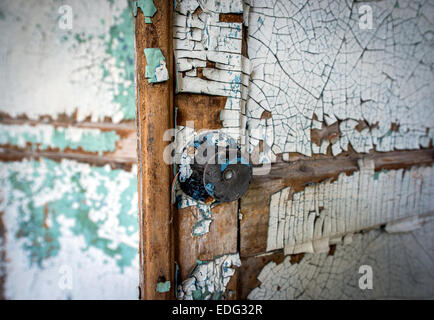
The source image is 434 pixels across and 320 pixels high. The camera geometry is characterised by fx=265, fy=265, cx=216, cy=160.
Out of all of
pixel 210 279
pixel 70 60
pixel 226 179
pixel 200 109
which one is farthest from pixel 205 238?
pixel 70 60

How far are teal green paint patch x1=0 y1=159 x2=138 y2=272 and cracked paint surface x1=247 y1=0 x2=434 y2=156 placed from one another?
524 millimetres

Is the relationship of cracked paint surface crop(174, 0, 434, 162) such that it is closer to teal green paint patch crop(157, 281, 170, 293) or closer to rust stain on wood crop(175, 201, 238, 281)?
rust stain on wood crop(175, 201, 238, 281)

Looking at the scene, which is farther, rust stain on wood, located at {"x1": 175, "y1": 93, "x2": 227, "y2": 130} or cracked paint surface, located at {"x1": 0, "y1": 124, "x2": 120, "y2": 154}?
cracked paint surface, located at {"x1": 0, "y1": 124, "x2": 120, "y2": 154}

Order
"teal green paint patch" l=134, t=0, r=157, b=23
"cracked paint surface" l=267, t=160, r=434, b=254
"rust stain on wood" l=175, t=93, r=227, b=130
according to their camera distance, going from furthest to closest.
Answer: "cracked paint surface" l=267, t=160, r=434, b=254 < "rust stain on wood" l=175, t=93, r=227, b=130 < "teal green paint patch" l=134, t=0, r=157, b=23

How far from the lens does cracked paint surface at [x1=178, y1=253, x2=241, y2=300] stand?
81 centimetres

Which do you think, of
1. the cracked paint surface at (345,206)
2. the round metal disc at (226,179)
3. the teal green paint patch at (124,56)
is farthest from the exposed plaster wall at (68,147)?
the cracked paint surface at (345,206)

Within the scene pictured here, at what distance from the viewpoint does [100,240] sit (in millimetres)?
986

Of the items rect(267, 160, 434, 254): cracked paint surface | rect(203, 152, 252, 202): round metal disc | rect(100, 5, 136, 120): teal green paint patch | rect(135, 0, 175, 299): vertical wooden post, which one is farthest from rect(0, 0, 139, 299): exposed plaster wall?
rect(267, 160, 434, 254): cracked paint surface

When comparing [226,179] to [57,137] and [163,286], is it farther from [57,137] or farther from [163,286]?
[57,137]

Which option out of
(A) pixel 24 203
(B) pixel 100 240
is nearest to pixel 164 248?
(B) pixel 100 240

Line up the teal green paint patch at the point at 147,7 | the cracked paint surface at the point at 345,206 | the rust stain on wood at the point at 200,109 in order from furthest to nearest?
the cracked paint surface at the point at 345,206 → the rust stain on wood at the point at 200,109 → the teal green paint patch at the point at 147,7

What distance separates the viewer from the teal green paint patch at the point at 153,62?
2.14 feet

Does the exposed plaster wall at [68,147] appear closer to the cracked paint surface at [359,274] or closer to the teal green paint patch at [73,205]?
the teal green paint patch at [73,205]

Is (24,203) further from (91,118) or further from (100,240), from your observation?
(91,118)
